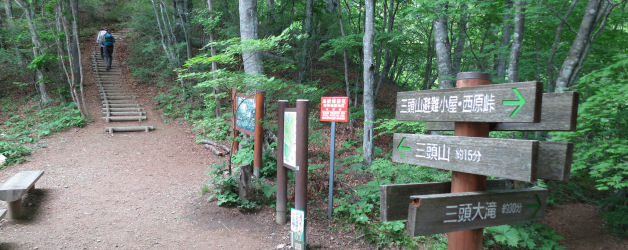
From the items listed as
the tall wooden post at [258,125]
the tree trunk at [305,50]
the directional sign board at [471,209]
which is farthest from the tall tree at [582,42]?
the tree trunk at [305,50]

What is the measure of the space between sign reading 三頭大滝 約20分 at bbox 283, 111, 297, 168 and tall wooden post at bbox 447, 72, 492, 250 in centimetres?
297

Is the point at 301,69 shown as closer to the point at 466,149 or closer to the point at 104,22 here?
the point at 466,149

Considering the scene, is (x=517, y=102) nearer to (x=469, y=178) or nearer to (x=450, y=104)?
(x=450, y=104)

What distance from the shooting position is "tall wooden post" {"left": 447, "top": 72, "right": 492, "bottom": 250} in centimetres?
193

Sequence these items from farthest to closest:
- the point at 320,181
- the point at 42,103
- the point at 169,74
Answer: the point at 169,74, the point at 42,103, the point at 320,181

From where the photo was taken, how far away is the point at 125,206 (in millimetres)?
5441

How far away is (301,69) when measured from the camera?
12281 mm

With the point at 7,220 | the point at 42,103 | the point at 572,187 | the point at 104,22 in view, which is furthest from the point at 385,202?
the point at 104,22

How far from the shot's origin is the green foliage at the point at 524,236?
4828mm

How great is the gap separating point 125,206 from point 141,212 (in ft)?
Result: 1.40

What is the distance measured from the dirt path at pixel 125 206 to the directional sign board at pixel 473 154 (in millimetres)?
3187

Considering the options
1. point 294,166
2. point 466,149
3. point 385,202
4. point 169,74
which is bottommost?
point 294,166

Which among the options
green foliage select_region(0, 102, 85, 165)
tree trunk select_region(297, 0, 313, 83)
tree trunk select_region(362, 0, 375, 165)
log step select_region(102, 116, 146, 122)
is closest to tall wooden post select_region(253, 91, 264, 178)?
tree trunk select_region(362, 0, 375, 165)

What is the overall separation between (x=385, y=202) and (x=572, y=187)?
24.9 ft
